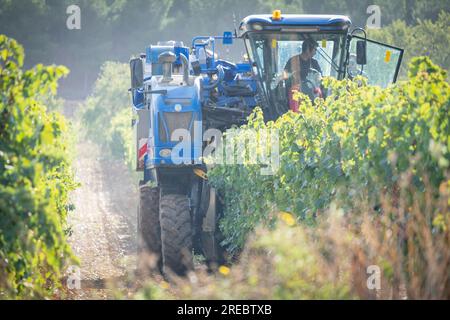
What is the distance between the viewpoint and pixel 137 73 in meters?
16.2

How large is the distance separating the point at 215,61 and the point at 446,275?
347 inches

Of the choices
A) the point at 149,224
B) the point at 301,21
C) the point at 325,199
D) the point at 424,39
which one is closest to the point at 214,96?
the point at 301,21

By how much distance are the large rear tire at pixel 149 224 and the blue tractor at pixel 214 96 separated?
0.05ft

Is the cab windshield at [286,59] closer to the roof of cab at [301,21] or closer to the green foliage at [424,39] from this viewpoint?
the roof of cab at [301,21]

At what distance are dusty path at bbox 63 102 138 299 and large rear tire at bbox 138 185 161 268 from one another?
44 cm

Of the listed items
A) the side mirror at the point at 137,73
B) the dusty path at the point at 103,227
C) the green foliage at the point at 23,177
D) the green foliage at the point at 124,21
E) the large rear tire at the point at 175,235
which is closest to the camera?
the green foliage at the point at 23,177

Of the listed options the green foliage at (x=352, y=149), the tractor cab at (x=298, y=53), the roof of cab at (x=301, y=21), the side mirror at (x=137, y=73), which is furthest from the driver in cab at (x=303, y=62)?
the side mirror at (x=137, y=73)

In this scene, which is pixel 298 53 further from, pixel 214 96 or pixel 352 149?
pixel 352 149

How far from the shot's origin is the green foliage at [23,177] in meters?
7.39

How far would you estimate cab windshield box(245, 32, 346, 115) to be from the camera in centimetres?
1361

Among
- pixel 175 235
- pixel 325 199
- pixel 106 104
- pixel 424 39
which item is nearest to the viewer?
pixel 325 199

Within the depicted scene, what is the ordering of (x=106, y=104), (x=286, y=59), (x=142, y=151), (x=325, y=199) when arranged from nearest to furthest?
(x=325, y=199)
(x=286, y=59)
(x=142, y=151)
(x=106, y=104)

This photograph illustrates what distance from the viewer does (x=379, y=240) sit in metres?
7.54

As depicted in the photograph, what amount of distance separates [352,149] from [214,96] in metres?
5.29
